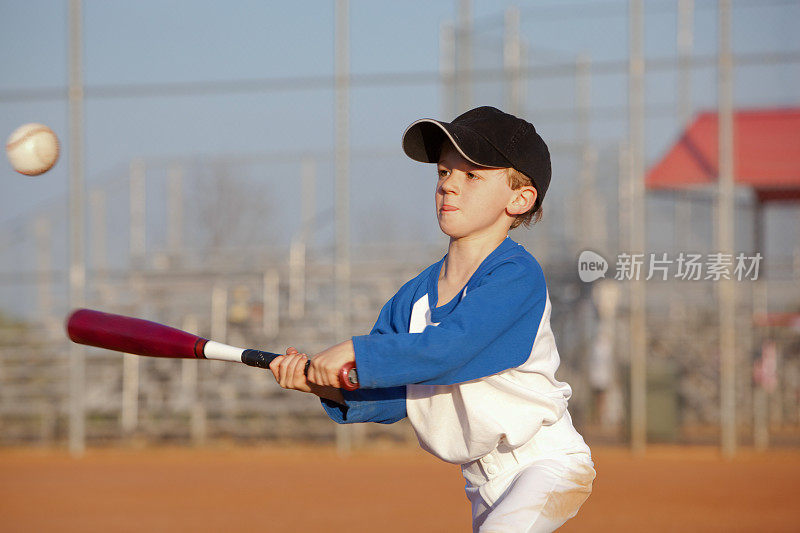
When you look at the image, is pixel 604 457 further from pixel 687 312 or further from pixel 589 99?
pixel 589 99

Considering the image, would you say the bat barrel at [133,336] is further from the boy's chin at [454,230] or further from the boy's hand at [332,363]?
the boy's chin at [454,230]

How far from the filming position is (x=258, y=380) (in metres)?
13.1

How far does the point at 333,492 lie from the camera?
8812 mm

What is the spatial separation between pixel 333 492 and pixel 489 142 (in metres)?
6.35

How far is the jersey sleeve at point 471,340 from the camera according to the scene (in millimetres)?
2643

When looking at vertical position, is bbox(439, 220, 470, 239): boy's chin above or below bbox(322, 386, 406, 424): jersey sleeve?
above

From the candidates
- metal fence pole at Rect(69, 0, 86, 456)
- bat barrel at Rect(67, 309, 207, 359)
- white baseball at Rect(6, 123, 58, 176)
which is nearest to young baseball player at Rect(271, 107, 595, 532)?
bat barrel at Rect(67, 309, 207, 359)

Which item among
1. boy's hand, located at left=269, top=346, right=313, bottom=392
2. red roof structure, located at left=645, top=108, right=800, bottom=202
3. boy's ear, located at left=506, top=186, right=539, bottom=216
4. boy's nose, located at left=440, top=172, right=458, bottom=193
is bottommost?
boy's hand, located at left=269, top=346, right=313, bottom=392

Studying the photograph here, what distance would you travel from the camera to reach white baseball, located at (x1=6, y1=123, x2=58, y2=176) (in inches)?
186

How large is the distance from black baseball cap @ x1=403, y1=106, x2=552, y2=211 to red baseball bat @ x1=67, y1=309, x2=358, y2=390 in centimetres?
78

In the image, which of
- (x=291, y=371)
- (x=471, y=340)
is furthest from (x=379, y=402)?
(x=471, y=340)

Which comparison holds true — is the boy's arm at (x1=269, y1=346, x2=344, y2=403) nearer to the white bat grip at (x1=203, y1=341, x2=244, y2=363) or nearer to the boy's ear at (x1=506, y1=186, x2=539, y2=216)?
the white bat grip at (x1=203, y1=341, x2=244, y2=363)

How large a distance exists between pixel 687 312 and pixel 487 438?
450 inches

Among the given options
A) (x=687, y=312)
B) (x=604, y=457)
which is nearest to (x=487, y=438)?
(x=604, y=457)
